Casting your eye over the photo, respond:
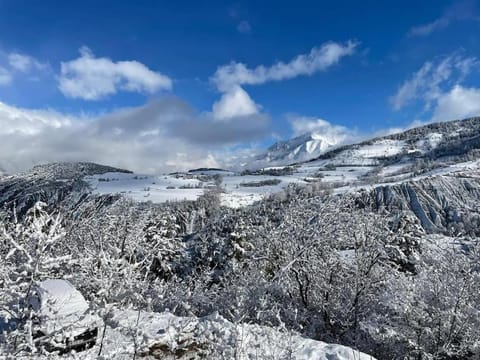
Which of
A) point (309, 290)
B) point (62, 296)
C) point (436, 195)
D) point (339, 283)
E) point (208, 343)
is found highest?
point (62, 296)

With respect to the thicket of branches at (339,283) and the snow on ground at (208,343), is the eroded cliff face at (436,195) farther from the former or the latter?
the snow on ground at (208,343)

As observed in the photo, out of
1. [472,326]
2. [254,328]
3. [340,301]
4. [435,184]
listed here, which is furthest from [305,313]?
[435,184]

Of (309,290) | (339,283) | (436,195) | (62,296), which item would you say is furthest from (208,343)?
(436,195)

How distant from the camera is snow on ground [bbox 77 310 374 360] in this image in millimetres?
7922

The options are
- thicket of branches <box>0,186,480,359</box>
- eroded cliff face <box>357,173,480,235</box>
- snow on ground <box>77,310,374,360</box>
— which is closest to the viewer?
snow on ground <box>77,310,374,360</box>

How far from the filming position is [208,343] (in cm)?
880

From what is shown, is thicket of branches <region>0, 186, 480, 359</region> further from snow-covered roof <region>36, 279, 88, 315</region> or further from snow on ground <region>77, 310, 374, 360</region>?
snow-covered roof <region>36, 279, 88, 315</region>

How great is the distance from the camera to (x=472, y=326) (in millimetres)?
12969

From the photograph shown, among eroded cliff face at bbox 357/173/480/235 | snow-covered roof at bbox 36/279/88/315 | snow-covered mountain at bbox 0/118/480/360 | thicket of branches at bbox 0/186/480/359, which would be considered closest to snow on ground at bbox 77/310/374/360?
snow-covered mountain at bbox 0/118/480/360

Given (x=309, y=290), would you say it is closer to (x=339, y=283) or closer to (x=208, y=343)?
(x=339, y=283)

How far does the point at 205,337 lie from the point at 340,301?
9566 millimetres

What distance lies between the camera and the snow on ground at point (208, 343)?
26.0ft

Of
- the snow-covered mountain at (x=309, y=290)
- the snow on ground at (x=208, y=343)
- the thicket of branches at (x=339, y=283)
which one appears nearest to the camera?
the snow on ground at (x=208, y=343)

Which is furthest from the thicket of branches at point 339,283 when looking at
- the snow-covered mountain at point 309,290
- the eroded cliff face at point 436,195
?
the eroded cliff face at point 436,195
